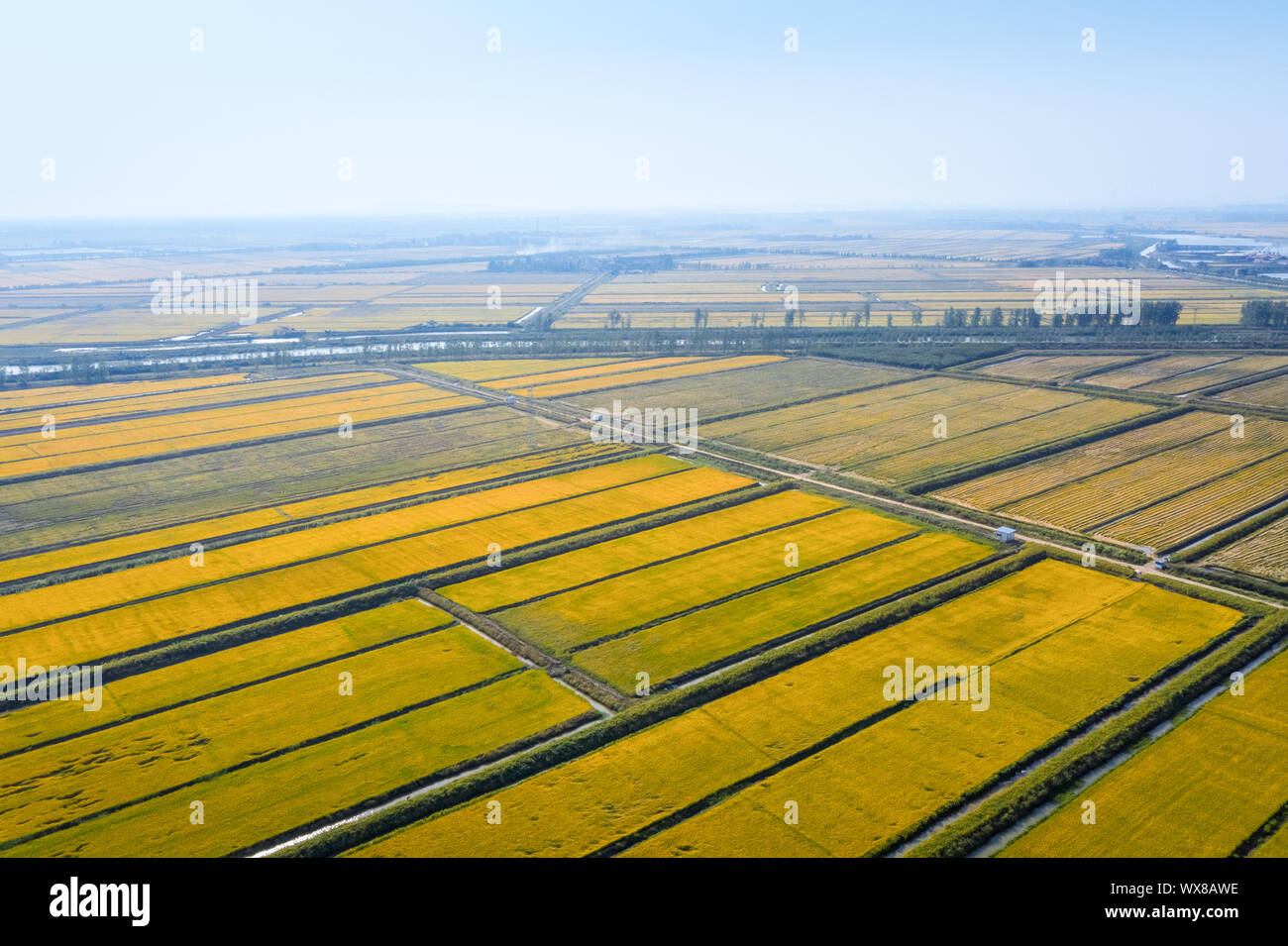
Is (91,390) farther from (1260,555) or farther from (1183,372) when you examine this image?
(1183,372)

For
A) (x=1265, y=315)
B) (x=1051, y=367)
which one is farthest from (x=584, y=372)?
(x=1265, y=315)

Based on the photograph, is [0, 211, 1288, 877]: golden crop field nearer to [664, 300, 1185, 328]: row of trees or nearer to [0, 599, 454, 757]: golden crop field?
[0, 599, 454, 757]: golden crop field

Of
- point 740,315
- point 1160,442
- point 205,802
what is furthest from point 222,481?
point 740,315

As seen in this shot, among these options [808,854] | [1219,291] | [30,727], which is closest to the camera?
[808,854]

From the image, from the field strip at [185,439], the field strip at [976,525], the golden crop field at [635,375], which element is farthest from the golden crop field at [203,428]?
the field strip at [976,525]

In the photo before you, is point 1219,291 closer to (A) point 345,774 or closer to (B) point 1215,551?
(B) point 1215,551

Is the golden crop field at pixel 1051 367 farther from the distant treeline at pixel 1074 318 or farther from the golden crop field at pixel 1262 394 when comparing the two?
the distant treeline at pixel 1074 318

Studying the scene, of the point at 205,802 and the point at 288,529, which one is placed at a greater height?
the point at 288,529
